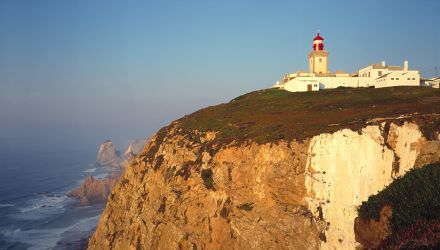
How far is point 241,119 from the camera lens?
3866 centimetres

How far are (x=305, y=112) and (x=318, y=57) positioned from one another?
26.0m

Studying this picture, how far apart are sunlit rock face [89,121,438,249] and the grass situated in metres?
1.47

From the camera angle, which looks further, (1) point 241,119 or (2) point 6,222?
(2) point 6,222

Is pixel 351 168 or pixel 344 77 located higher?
pixel 344 77

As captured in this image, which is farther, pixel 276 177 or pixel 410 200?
pixel 276 177

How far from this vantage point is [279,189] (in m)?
27.2

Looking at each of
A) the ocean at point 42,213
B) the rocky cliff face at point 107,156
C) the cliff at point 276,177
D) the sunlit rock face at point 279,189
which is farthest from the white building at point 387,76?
the rocky cliff face at point 107,156

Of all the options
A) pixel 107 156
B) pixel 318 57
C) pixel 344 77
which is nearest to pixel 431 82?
pixel 344 77

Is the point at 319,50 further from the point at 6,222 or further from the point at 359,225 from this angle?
the point at 6,222

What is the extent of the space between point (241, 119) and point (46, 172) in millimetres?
124293

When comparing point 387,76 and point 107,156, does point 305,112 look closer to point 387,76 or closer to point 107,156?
point 387,76

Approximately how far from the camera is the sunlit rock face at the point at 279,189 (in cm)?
2556

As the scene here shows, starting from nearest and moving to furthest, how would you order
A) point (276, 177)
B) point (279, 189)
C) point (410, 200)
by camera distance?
point (410, 200), point (279, 189), point (276, 177)

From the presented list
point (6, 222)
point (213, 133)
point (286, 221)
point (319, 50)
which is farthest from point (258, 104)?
point (6, 222)
